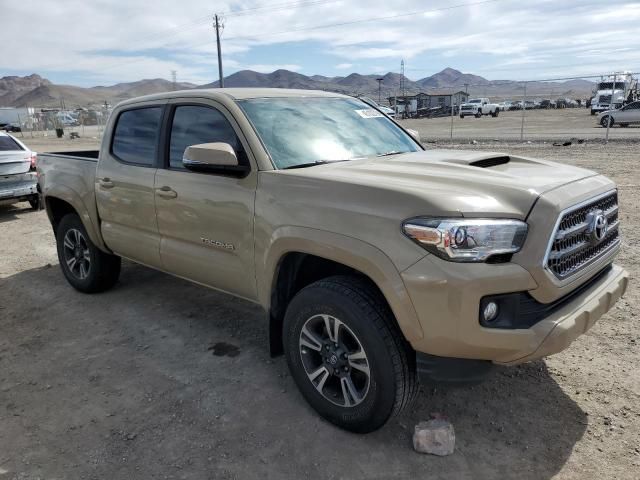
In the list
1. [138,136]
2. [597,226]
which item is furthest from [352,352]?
[138,136]

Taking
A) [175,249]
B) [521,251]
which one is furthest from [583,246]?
[175,249]

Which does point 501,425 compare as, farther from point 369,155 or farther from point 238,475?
point 369,155

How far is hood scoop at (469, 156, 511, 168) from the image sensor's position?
3.24 metres

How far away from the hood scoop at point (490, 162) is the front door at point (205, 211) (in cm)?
138

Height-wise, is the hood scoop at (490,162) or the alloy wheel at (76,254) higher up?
the hood scoop at (490,162)

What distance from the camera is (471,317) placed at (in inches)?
93.8

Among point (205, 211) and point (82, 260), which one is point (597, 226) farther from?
point (82, 260)

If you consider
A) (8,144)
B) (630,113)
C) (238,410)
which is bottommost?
(238,410)

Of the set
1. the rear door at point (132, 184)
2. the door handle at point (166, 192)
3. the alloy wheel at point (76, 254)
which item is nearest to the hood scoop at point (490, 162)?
the door handle at point (166, 192)

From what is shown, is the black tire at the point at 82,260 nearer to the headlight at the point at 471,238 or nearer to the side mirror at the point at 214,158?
the side mirror at the point at 214,158

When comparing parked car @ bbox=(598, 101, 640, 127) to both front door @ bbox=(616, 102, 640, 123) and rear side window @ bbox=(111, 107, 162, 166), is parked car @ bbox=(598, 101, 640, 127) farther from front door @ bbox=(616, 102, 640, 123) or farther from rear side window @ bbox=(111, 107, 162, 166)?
rear side window @ bbox=(111, 107, 162, 166)

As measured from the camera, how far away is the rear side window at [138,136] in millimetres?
4227

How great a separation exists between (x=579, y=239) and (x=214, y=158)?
211cm

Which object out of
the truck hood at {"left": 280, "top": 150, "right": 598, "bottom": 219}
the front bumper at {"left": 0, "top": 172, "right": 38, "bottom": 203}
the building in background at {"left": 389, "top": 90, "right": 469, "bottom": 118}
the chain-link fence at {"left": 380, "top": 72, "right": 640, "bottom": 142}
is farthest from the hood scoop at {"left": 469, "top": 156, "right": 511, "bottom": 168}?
the building in background at {"left": 389, "top": 90, "right": 469, "bottom": 118}
